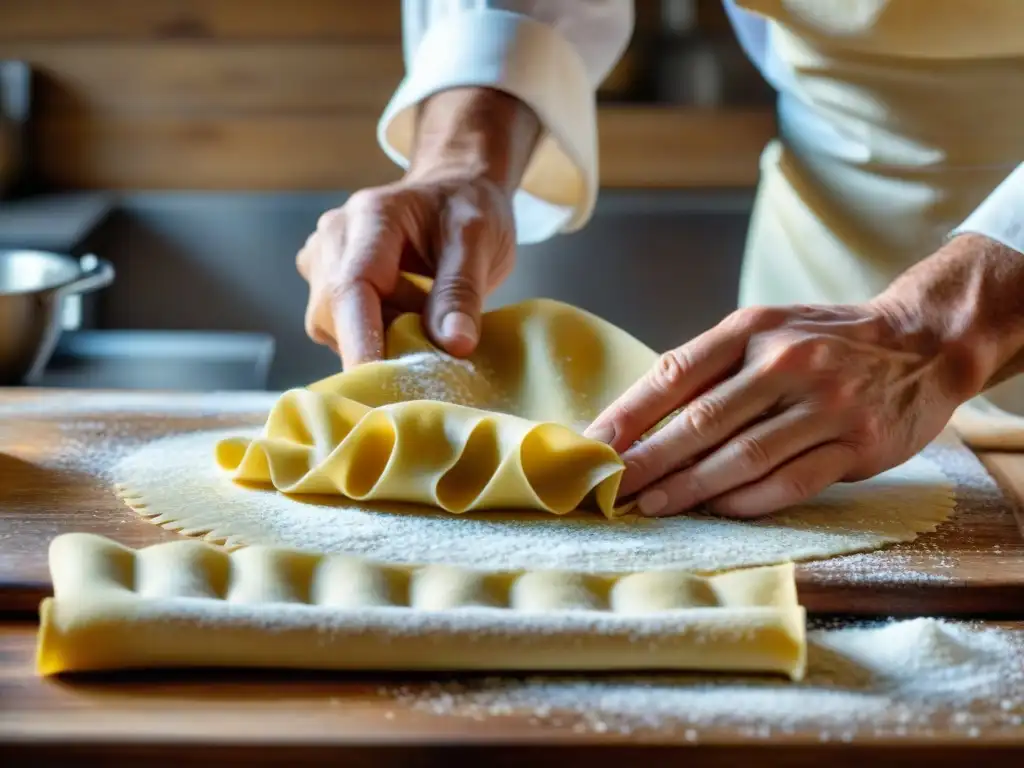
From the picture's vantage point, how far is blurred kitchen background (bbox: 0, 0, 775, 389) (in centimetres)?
245

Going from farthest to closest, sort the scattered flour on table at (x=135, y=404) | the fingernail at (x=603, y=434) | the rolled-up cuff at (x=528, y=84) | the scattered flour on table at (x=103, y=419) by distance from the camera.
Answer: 1. the rolled-up cuff at (x=528, y=84)
2. the scattered flour on table at (x=135, y=404)
3. the scattered flour on table at (x=103, y=419)
4. the fingernail at (x=603, y=434)

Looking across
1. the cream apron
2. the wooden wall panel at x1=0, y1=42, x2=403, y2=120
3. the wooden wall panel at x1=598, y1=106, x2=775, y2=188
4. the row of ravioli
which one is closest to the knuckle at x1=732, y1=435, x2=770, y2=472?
the row of ravioli

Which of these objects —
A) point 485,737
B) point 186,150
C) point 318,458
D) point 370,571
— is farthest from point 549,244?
point 485,737

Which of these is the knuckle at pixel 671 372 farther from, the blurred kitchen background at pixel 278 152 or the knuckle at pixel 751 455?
the blurred kitchen background at pixel 278 152

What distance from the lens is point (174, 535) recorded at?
80 cm

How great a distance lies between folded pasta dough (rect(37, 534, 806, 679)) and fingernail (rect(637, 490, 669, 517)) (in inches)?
7.3

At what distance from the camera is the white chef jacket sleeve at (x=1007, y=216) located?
0.97 meters

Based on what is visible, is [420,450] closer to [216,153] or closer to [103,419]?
[103,419]

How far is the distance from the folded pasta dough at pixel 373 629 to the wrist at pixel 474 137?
63 cm

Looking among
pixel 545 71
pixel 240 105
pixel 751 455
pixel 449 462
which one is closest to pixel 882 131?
pixel 545 71

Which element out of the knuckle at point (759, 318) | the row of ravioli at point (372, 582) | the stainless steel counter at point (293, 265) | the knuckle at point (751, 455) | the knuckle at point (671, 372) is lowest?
the stainless steel counter at point (293, 265)

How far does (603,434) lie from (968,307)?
34cm

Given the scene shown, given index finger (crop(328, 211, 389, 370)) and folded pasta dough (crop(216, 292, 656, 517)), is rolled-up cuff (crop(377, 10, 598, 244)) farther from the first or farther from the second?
folded pasta dough (crop(216, 292, 656, 517))

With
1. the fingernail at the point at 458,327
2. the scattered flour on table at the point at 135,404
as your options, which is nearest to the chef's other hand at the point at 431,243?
the fingernail at the point at 458,327
